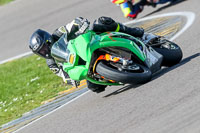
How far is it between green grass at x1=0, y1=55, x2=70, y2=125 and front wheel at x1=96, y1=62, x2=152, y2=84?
8.67 feet

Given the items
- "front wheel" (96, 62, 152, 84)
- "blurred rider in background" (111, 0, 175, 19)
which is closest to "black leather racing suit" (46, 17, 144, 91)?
"front wheel" (96, 62, 152, 84)

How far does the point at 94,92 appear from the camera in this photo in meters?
7.92

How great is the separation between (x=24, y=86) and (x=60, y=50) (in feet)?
12.2

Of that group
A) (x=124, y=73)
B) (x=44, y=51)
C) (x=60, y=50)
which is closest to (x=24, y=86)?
(x=44, y=51)

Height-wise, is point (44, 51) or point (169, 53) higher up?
point (44, 51)

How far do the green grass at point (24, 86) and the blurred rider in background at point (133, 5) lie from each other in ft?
8.76

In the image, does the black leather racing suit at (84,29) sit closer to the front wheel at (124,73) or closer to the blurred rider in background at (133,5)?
the front wheel at (124,73)

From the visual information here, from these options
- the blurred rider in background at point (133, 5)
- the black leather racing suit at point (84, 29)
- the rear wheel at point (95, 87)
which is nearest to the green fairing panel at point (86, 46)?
the black leather racing suit at point (84, 29)

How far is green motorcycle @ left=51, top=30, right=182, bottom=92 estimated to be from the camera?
6.31 meters

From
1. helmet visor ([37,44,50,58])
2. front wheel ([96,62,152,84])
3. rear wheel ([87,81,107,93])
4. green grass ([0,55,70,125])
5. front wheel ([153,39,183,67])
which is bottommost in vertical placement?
green grass ([0,55,70,125])

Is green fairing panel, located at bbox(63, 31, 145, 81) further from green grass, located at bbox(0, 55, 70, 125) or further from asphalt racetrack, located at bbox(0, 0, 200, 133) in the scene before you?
green grass, located at bbox(0, 55, 70, 125)

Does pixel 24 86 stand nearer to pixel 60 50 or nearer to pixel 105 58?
pixel 60 50

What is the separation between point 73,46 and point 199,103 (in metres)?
2.04

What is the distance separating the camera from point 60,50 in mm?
6691
